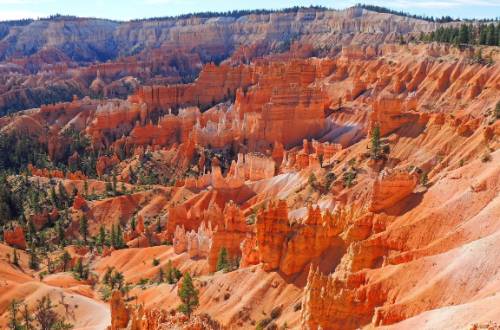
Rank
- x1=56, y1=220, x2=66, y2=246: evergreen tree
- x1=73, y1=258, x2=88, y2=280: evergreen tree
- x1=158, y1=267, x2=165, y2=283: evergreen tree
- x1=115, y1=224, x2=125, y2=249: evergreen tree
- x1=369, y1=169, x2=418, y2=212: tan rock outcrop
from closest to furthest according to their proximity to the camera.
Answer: x1=369, y1=169, x2=418, y2=212: tan rock outcrop, x1=158, y1=267, x2=165, y2=283: evergreen tree, x1=73, y1=258, x2=88, y2=280: evergreen tree, x1=115, y1=224, x2=125, y2=249: evergreen tree, x1=56, y1=220, x2=66, y2=246: evergreen tree

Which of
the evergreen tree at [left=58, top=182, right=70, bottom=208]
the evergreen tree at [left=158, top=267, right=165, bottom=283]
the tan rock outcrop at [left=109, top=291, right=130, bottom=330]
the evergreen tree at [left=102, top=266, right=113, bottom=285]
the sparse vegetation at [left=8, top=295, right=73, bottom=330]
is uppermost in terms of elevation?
the tan rock outcrop at [left=109, top=291, right=130, bottom=330]

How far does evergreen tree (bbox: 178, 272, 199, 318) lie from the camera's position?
38.4 m

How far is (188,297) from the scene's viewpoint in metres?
38.5

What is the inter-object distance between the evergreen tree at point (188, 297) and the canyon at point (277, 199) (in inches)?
33.4

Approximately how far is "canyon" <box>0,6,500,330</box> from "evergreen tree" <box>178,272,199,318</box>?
2.78ft

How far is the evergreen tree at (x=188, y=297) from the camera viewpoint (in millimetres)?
38438

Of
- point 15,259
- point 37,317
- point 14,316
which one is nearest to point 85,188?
point 15,259

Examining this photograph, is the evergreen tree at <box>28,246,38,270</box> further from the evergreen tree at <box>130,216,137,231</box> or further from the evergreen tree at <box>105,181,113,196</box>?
the evergreen tree at <box>105,181,113,196</box>

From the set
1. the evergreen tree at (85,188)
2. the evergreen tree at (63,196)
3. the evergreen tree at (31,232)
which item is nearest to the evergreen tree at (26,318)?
the evergreen tree at (31,232)

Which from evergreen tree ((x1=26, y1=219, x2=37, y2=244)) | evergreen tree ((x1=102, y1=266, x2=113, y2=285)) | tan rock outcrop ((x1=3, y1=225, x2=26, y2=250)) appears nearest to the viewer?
evergreen tree ((x1=102, y1=266, x2=113, y2=285))

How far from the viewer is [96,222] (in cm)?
7006

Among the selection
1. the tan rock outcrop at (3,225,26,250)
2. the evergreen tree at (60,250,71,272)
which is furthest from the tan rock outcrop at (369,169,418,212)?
the tan rock outcrop at (3,225,26,250)

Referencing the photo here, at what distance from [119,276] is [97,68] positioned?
13488cm

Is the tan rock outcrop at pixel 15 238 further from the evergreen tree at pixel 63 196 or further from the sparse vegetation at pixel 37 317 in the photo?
the sparse vegetation at pixel 37 317
